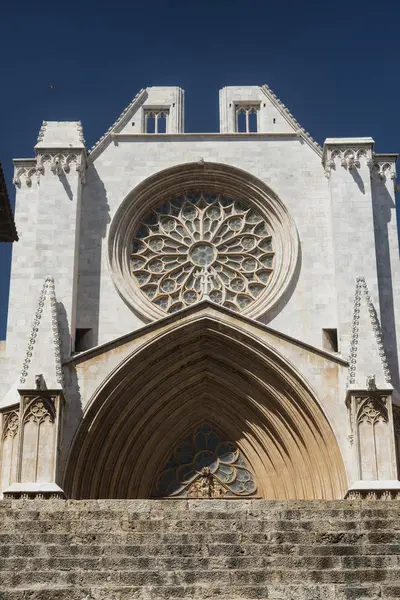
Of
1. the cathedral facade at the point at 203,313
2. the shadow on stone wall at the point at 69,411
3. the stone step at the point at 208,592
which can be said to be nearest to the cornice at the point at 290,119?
the cathedral facade at the point at 203,313

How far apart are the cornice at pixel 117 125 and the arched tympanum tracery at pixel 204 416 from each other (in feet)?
17.3

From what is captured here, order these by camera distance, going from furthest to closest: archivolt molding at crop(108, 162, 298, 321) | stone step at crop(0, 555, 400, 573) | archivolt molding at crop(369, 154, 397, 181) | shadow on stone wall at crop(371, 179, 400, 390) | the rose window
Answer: archivolt molding at crop(369, 154, 397, 181), the rose window, archivolt molding at crop(108, 162, 298, 321), shadow on stone wall at crop(371, 179, 400, 390), stone step at crop(0, 555, 400, 573)

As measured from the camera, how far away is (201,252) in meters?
24.4

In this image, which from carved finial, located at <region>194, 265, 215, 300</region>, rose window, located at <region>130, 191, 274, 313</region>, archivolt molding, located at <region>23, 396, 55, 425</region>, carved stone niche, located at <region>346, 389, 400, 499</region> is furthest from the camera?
rose window, located at <region>130, 191, 274, 313</region>

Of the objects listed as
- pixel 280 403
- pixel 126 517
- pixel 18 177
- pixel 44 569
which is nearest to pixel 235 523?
pixel 126 517

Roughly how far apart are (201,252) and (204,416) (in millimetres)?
3702

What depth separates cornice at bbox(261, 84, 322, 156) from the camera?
24953mm

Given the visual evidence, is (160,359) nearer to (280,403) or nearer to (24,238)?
(280,403)

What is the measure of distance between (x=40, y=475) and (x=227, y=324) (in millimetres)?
4650

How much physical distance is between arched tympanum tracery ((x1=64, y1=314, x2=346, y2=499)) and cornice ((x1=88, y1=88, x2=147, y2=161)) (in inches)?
207

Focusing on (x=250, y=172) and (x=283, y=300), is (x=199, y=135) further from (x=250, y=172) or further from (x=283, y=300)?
(x=283, y=300)

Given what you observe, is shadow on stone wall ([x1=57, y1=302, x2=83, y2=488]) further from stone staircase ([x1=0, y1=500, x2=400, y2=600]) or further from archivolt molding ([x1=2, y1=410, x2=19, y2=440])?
stone staircase ([x1=0, y1=500, x2=400, y2=600])

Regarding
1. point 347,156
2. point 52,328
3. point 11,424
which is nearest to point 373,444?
point 52,328

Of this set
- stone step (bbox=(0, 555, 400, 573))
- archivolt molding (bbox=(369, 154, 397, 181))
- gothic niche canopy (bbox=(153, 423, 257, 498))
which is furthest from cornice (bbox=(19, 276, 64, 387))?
stone step (bbox=(0, 555, 400, 573))
